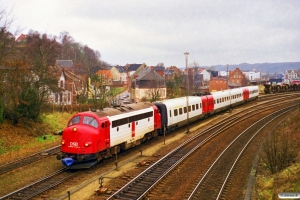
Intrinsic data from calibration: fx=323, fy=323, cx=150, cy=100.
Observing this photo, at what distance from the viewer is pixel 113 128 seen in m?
20.5

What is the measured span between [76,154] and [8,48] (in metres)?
13.8

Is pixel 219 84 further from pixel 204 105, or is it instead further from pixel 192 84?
A: pixel 204 105

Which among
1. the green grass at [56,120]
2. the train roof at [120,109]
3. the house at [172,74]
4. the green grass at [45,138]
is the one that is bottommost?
the green grass at [45,138]

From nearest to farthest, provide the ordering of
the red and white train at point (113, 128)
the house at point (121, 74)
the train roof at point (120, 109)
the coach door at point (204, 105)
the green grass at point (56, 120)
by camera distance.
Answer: the red and white train at point (113, 128) → the train roof at point (120, 109) → the green grass at point (56, 120) → the coach door at point (204, 105) → the house at point (121, 74)

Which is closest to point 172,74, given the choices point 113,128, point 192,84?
point 192,84

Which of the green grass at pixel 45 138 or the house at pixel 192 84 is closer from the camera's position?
the green grass at pixel 45 138

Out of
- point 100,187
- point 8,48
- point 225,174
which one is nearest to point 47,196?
point 100,187

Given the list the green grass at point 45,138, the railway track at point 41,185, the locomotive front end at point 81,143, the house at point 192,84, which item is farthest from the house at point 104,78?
the railway track at point 41,185

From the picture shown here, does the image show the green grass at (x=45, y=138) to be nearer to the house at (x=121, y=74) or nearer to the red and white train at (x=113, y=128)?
the red and white train at (x=113, y=128)

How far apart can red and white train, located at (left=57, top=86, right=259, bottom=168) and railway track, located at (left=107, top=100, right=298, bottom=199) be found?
3.11 metres

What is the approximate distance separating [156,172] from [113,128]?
410cm

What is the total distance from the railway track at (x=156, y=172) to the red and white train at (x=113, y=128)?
3.11 meters

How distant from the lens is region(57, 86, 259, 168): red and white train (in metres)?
18.4

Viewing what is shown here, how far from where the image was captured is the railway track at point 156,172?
15.0 metres
